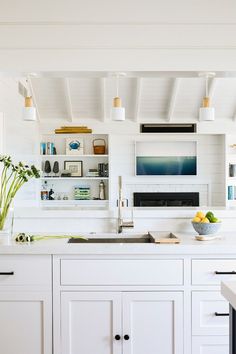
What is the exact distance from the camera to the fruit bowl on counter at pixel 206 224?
9.46 feet

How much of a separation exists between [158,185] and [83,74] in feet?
17.9

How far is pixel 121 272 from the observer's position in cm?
260

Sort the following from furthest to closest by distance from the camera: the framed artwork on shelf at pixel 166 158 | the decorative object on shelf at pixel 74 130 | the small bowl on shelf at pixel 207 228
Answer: the framed artwork on shelf at pixel 166 158 < the decorative object on shelf at pixel 74 130 < the small bowl on shelf at pixel 207 228

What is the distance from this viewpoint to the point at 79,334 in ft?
8.49

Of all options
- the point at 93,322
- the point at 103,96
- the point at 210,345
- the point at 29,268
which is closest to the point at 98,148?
the point at 103,96

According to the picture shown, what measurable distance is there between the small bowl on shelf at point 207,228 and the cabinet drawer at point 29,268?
106 cm

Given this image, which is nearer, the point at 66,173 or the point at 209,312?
the point at 209,312


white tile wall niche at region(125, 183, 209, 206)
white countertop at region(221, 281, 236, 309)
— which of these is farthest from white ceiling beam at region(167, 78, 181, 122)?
white countertop at region(221, 281, 236, 309)

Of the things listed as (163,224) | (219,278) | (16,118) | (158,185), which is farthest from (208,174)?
(219,278)

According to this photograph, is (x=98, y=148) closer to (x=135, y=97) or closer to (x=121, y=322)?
(x=135, y=97)

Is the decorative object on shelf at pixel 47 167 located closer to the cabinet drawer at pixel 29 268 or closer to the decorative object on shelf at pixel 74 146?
the decorative object on shelf at pixel 74 146

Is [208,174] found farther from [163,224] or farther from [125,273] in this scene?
[125,273]

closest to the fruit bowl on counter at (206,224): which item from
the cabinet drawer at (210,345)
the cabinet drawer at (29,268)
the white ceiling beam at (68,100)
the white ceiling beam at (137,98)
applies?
the cabinet drawer at (210,345)

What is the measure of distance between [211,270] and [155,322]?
48 centimetres
